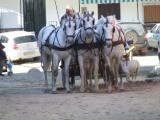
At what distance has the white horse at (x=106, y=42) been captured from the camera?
61.9 feet

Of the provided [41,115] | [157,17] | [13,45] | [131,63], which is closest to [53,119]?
[41,115]

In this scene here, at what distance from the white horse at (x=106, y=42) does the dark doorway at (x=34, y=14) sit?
23508mm

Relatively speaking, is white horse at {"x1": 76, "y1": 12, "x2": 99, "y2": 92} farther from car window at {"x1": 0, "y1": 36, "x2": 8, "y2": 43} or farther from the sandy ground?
car window at {"x1": 0, "y1": 36, "x2": 8, "y2": 43}

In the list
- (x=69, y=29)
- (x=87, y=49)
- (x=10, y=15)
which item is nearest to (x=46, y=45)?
(x=69, y=29)

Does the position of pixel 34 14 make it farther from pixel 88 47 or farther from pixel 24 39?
pixel 88 47

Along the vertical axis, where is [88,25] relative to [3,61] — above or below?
above

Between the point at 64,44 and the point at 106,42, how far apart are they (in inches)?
50.3

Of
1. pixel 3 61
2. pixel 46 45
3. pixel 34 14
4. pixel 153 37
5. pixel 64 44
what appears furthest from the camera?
pixel 34 14

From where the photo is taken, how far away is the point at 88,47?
750 inches

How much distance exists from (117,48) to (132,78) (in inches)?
174

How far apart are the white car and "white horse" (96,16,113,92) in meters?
16.7

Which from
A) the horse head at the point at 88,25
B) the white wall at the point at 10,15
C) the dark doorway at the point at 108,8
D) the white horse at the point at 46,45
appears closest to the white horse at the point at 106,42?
the horse head at the point at 88,25

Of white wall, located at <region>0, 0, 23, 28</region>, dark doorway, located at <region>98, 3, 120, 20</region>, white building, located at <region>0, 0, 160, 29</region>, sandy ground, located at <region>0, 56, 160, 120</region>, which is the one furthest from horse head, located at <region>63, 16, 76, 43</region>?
dark doorway, located at <region>98, 3, 120, 20</region>

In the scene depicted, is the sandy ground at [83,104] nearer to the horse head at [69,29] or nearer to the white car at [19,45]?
the horse head at [69,29]
